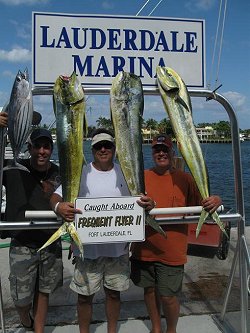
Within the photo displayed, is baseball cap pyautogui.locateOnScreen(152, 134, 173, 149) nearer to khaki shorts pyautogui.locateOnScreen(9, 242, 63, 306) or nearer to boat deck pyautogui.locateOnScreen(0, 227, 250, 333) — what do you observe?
khaki shorts pyautogui.locateOnScreen(9, 242, 63, 306)

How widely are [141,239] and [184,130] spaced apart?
83cm

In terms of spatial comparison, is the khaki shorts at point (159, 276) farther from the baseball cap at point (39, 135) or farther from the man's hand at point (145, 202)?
the baseball cap at point (39, 135)

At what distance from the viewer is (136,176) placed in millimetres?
2623

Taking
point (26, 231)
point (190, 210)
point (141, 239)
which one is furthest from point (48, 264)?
point (190, 210)

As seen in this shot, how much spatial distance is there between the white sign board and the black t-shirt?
0.73 metres

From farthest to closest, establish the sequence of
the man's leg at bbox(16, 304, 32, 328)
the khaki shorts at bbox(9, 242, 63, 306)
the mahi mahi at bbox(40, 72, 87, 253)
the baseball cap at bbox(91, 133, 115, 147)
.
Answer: the man's leg at bbox(16, 304, 32, 328) → the khaki shorts at bbox(9, 242, 63, 306) → the baseball cap at bbox(91, 133, 115, 147) → the mahi mahi at bbox(40, 72, 87, 253)

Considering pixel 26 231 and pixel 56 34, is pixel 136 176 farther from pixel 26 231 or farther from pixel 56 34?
pixel 56 34

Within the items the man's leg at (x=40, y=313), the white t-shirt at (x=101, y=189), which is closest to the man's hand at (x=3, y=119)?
the white t-shirt at (x=101, y=189)

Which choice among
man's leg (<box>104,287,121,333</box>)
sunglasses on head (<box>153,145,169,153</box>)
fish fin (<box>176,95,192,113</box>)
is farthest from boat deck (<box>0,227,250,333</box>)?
fish fin (<box>176,95,192,113</box>)

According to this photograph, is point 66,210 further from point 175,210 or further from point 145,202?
point 175,210

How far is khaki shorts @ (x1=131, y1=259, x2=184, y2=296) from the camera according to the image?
2.96 m

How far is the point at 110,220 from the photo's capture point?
277cm

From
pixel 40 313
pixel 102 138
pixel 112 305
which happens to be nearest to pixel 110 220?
pixel 102 138

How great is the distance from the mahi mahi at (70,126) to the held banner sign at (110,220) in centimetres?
19
